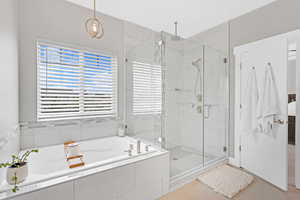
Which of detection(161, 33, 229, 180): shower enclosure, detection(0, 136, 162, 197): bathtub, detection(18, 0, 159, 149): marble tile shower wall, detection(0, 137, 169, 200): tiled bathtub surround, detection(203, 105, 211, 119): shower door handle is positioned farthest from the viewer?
detection(203, 105, 211, 119): shower door handle

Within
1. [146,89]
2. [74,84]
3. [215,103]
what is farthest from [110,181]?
[215,103]

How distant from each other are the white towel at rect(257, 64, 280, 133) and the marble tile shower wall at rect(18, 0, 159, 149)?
5.39 feet

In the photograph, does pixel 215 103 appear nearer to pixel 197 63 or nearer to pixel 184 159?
pixel 197 63

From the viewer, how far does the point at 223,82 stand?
116 inches

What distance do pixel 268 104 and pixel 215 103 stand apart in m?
0.87

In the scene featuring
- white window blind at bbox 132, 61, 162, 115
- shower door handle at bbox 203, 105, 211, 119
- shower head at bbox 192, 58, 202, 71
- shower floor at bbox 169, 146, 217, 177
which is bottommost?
shower floor at bbox 169, 146, 217, 177

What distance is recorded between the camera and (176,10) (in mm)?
2471

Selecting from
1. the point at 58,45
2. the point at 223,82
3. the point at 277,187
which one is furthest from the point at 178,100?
the point at 58,45

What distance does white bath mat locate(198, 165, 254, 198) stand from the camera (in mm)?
2047

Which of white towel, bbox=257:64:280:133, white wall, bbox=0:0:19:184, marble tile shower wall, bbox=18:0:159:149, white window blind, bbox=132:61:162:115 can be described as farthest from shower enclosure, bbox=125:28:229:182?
white wall, bbox=0:0:19:184

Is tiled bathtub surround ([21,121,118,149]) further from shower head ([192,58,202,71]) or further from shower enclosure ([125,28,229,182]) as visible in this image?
shower head ([192,58,202,71])

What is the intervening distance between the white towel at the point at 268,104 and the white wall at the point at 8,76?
3.02m

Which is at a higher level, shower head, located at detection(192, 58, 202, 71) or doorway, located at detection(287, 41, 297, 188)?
shower head, located at detection(192, 58, 202, 71)

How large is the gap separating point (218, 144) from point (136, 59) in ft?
7.18
